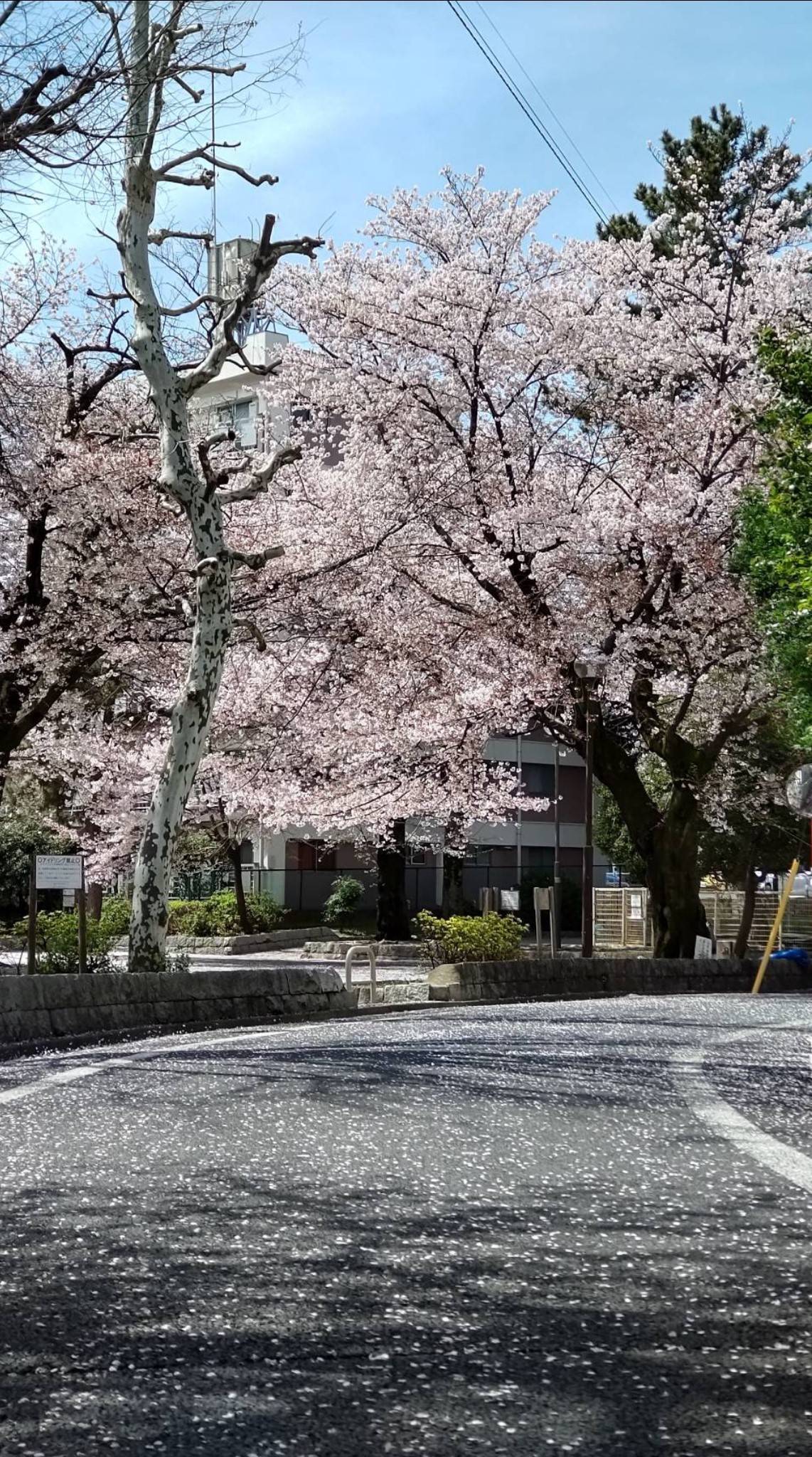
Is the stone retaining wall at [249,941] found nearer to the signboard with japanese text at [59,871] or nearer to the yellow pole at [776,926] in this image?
the yellow pole at [776,926]

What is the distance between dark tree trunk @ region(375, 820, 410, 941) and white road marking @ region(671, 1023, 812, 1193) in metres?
31.7

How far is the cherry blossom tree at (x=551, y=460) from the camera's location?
26.9m

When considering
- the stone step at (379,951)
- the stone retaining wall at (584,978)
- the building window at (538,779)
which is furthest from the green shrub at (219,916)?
the building window at (538,779)

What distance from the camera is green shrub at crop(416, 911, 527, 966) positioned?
28672 mm

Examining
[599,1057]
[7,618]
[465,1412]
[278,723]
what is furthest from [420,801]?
[465,1412]

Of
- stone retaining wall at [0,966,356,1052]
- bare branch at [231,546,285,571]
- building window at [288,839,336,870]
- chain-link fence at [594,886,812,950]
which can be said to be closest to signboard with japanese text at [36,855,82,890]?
stone retaining wall at [0,966,356,1052]

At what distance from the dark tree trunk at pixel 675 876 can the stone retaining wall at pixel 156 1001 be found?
9.86 m

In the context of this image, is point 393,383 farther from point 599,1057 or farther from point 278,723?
point 599,1057

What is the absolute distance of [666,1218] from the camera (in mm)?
5953

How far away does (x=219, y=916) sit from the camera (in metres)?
46.2

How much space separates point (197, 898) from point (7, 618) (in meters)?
30.7

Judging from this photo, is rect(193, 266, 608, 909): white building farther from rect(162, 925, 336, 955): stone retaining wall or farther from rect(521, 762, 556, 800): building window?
rect(162, 925, 336, 955): stone retaining wall

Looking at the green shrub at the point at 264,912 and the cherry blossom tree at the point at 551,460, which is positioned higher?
the cherry blossom tree at the point at 551,460

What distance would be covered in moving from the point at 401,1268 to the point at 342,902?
4570 cm
